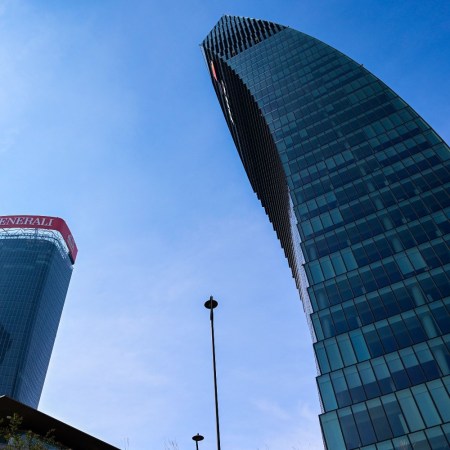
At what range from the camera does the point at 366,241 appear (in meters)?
69.3

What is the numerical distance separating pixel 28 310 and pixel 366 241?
5537 inches

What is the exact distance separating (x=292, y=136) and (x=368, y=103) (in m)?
17.3

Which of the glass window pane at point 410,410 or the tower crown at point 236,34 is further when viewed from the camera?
the tower crown at point 236,34

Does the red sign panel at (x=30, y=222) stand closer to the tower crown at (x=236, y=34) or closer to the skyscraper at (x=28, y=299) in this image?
the skyscraper at (x=28, y=299)

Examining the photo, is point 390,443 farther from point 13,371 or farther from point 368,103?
point 13,371

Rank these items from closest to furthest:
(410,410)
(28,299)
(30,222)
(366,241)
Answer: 1. (410,410)
2. (366,241)
3. (28,299)
4. (30,222)

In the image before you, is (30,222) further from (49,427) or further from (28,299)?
(49,427)

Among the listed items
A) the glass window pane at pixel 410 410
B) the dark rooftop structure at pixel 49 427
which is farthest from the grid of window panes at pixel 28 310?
the glass window pane at pixel 410 410

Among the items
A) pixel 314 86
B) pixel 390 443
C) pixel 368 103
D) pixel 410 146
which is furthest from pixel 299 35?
pixel 390 443

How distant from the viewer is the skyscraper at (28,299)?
156 meters

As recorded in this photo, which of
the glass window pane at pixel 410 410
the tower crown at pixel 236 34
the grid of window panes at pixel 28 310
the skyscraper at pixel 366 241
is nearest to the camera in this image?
the glass window pane at pixel 410 410

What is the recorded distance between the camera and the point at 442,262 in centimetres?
6069

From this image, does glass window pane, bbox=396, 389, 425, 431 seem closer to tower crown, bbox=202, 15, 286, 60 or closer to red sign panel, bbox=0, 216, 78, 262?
tower crown, bbox=202, 15, 286, 60

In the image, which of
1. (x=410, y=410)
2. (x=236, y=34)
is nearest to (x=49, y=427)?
(x=410, y=410)
